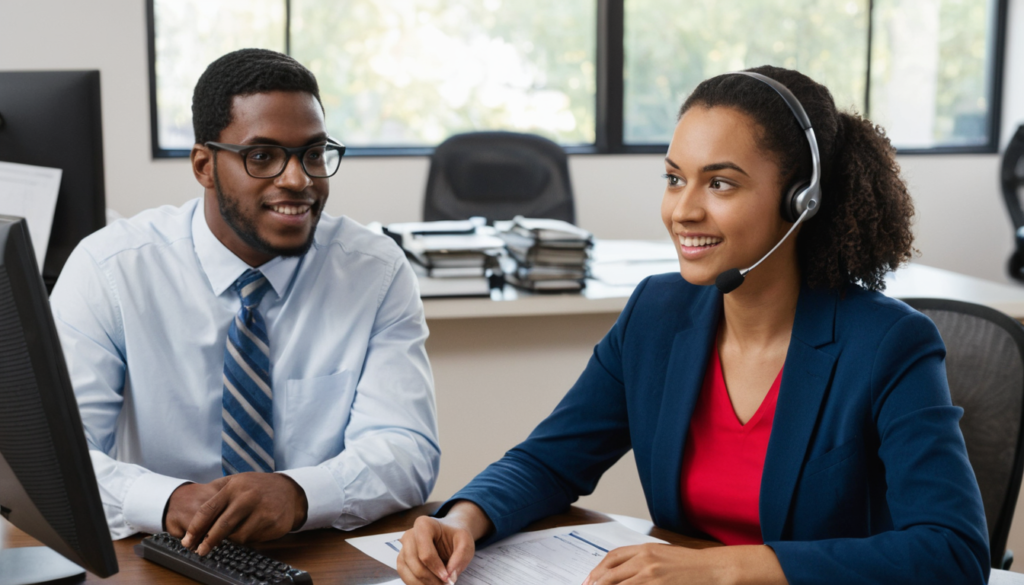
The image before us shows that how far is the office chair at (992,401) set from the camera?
135 centimetres

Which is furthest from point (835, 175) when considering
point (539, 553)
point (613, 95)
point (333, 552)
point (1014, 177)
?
point (613, 95)

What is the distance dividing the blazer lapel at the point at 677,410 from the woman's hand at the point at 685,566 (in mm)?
241

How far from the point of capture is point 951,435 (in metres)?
1.03

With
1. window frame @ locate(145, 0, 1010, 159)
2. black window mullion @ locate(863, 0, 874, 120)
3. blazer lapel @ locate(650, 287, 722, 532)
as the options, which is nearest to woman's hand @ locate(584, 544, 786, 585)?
blazer lapel @ locate(650, 287, 722, 532)

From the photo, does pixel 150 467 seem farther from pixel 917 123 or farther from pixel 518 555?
pixel 917 123

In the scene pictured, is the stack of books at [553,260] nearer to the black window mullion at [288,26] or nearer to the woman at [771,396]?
the woman at [771,396]

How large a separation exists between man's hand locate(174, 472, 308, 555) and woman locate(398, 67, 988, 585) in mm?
169

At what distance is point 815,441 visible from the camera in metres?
1.12

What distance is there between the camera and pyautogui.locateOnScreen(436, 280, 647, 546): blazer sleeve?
115cm

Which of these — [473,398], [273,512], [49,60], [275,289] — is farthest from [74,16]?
[273,512]

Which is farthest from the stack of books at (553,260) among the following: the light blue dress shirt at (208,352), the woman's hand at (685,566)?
the woman's hand at (685,566)

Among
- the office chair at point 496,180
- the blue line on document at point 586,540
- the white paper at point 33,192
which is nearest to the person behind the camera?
the blue line on document at point 586,540

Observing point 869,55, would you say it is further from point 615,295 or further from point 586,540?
point 586,540

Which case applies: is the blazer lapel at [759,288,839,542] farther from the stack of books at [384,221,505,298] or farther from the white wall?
the white wall
